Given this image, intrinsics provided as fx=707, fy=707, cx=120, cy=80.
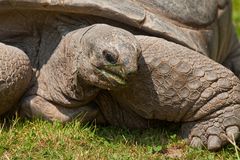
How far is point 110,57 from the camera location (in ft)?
14.1

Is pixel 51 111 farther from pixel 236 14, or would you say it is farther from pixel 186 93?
pixel 236 14

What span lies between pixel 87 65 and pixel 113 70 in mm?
242

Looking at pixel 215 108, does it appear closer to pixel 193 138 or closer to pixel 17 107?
pixel 193 138

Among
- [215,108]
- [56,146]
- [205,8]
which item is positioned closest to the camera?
[56,146]

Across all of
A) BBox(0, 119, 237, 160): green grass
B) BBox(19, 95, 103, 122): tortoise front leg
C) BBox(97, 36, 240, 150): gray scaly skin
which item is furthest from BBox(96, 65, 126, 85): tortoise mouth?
BBox(19, 95, 103, 122): tortoise front leg

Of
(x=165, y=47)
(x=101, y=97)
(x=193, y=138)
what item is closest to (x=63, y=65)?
(x=101, y=97)

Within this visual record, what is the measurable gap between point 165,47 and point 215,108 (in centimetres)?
54

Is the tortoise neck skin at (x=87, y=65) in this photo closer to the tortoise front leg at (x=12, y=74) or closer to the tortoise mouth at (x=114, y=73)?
the tortoise mouth at (x=114, y=73)

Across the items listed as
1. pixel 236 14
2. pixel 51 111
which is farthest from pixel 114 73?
pixel 236 14

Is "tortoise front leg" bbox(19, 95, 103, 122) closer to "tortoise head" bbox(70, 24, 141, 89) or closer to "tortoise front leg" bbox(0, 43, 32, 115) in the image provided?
"tortoise front leg" bbox(0, 43, 32, 115)

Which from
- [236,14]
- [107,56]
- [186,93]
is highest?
[107,56]

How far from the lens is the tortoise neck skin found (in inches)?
168

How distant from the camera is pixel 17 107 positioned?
16.2 feet

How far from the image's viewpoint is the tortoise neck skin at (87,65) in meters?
4.28
